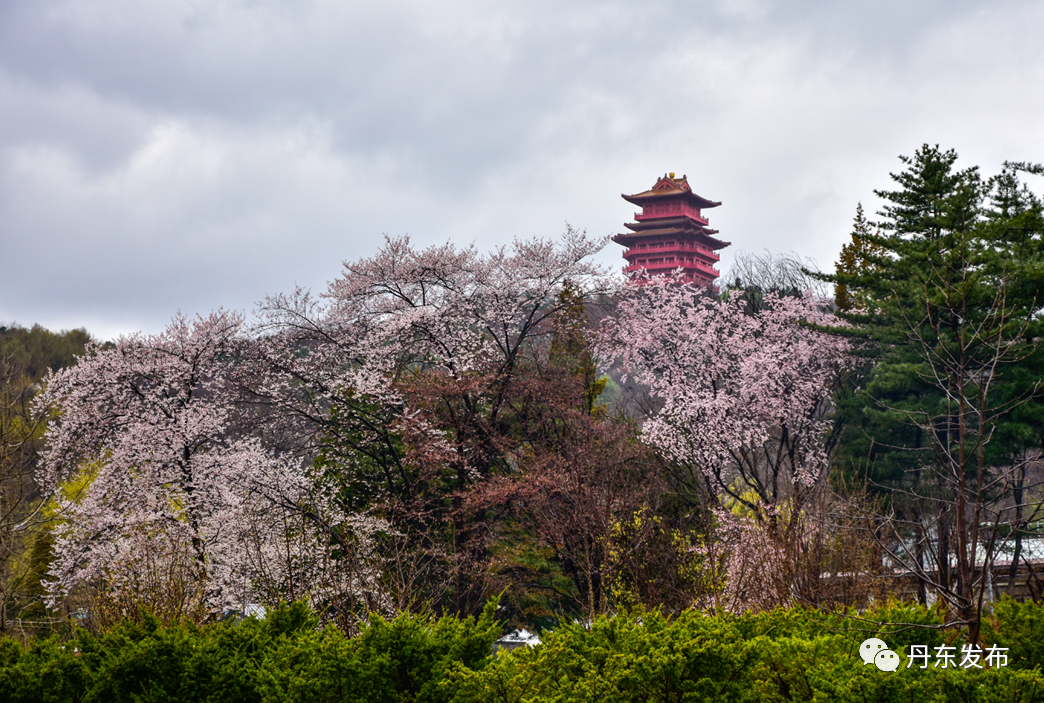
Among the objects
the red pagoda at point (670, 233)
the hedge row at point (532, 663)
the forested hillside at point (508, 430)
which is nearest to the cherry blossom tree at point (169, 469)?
the forested hillside at point (508, 430)

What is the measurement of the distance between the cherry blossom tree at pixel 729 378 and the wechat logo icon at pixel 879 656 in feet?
38.8

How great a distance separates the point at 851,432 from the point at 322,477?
43.9 ft

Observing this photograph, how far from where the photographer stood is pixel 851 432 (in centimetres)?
2081

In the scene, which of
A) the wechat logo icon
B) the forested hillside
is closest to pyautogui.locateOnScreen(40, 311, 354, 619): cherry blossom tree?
the forested hillside

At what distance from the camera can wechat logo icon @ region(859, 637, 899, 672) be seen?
394cm

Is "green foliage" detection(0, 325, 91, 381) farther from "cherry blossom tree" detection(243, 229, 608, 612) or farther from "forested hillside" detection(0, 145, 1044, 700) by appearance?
"cherry blossom tree" detection(243, 229, 608, 612)

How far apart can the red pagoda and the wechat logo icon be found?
55877 millimetres

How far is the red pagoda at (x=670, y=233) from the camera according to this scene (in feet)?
197

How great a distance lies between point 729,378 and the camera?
19.7 metres

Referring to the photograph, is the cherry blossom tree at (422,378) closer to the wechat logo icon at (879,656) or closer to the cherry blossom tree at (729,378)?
the cherry blossom tree at (729,378)

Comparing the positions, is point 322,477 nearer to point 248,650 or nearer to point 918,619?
point 248,650

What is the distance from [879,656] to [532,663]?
6.12 feet

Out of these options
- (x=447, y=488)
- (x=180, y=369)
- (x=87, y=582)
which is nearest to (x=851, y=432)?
(x=447, y=488)

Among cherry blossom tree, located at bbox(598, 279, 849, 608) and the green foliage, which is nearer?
cherry blossom tree, located at bbox(598, 279, 849, 608)
